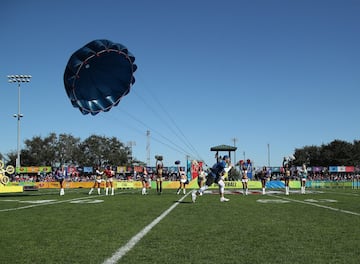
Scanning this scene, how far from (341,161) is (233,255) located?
374 ft

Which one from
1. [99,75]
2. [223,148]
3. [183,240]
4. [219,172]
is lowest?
[183,240]

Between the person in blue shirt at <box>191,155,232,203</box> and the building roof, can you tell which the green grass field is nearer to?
the person in blue shirt at <box>191,155,232,203</box>

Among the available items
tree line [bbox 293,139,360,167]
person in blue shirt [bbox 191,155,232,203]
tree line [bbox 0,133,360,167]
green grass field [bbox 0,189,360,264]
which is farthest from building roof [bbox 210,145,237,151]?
tree line [bbox 293,139,360,167]

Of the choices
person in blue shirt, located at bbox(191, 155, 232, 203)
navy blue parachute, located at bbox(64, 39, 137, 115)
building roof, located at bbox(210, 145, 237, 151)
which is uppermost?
navy blue parachute, located at bbox(64, 39, 137, 115)

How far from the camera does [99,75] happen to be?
23.2 meters

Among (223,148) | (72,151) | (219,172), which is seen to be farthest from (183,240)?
(72,151)

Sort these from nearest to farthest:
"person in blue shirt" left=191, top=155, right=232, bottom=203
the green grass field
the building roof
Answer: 1. the green grass field
2. "person in blue shirt" left=191, top=155, right=232, bottom=203
3. the building roof

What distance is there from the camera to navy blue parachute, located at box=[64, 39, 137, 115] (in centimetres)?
2169

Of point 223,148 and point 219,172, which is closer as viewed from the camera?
point 219,172

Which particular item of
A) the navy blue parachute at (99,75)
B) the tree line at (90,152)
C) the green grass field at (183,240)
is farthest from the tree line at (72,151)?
the green grass field at (183,240)

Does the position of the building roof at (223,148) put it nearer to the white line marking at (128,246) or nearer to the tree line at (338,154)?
the white line marking at (128,246)

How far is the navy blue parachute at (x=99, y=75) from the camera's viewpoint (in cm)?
2169

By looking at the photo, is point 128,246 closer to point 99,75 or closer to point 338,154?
point 99,75

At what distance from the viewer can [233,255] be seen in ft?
18.1
